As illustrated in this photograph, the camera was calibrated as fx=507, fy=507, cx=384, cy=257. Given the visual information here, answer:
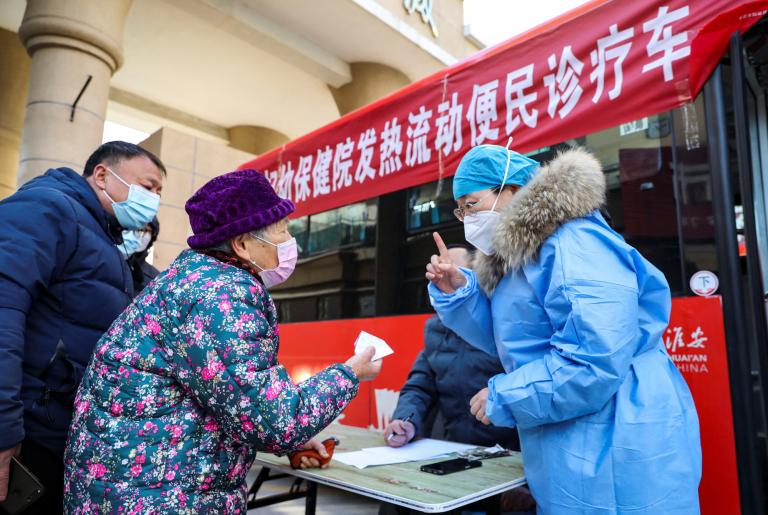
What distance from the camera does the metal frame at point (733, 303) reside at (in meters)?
1.76

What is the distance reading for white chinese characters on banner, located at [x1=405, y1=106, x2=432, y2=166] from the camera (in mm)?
3256

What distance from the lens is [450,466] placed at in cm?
168

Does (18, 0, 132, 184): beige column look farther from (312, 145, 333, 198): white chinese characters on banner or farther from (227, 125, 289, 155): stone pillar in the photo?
(227, 125, 289, 155): stone pillar

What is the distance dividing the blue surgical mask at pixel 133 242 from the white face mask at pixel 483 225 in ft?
4.99

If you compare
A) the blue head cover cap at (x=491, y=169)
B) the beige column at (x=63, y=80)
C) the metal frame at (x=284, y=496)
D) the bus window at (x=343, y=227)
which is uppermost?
the beige column at (x=63, y=80)

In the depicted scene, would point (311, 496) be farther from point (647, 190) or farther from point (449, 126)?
point (449, 126)

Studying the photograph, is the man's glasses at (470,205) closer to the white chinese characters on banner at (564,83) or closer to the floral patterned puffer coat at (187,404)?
the floral patterned puffer coat at (187,404)

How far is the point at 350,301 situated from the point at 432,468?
97.7 inches

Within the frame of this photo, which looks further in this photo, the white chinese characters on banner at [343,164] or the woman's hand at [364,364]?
the white chinese characters on banner at [343,164]

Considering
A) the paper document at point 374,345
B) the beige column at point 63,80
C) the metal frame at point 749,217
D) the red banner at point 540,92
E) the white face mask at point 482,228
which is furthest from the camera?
the beige column at point 63,80

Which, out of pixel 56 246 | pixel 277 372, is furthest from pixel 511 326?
pixel 56 246

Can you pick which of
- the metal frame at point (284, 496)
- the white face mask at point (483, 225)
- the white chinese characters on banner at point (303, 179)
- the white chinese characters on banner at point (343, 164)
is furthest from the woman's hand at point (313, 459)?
the white chinese characters on banner at point (303, 179)

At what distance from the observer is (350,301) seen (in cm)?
408

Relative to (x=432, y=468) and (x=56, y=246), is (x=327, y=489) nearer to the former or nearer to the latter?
(x=432, y=468)
